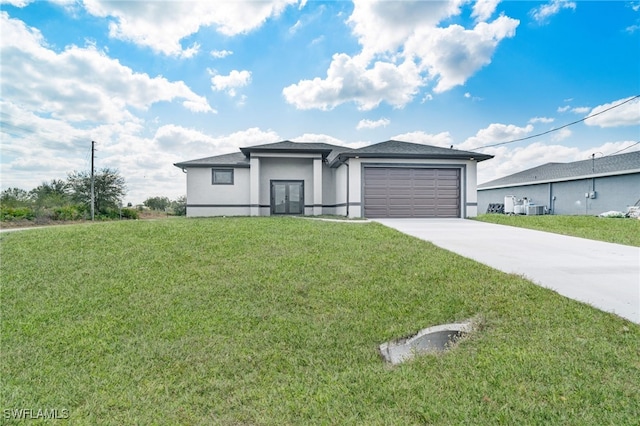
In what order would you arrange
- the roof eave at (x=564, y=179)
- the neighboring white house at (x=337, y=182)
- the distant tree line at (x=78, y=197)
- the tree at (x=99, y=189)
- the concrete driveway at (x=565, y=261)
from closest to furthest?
the concrete driveway at (x=565, y=261) → the neighboring white house at (x=337, y=182) → the roof eave at (x=564, y=179) → the distant tree line at (x=78, y=197) → the tree at (x=99, y=189)

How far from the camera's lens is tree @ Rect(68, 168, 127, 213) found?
75.9 feet

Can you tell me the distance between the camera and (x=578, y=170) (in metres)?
20.7

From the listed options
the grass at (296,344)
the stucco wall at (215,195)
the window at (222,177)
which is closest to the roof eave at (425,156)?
the stucco wall at (215,195)

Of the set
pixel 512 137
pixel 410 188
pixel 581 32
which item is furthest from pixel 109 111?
pixel 512 137

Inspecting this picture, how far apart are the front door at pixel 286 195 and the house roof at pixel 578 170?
59.2 ft

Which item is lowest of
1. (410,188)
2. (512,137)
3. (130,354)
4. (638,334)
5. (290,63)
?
(130,354)

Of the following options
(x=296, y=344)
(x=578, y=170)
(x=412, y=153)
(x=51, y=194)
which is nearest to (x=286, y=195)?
(x=412, y=153)

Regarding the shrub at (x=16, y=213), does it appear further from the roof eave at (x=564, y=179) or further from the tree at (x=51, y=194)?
the roof eave at (x=564, y=179)

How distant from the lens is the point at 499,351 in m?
3.01

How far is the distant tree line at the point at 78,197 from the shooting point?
64.8 ft

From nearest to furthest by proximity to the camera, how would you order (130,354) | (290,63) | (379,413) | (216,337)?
(379,413)
(130,354)
(216,337)
(290,63)

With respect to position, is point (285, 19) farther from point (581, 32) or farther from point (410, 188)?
point (581, 32)

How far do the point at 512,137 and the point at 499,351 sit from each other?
2179cm

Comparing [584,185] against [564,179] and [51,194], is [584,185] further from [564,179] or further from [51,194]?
[51,194]
